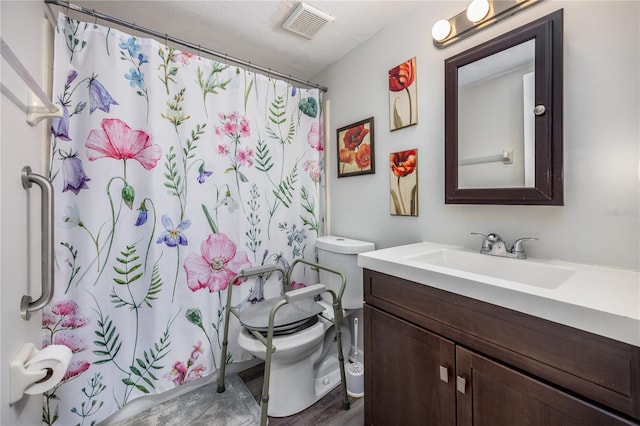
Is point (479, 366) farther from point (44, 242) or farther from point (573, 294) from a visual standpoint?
point (44, 242)

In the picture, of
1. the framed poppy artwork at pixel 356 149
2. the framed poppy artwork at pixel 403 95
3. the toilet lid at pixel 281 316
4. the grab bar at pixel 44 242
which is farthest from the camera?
the framed poppy artwork at pixel 356 149

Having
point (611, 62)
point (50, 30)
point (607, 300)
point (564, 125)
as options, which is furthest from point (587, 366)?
point (50, 30)

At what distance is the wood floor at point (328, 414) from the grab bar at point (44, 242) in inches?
44.5

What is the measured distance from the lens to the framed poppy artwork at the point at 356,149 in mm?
1650

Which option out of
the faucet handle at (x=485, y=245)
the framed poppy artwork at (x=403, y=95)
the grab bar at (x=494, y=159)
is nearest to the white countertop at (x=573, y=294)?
the faucet handle at (x=485, y=245)

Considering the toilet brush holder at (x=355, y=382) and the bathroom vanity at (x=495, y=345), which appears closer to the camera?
the bathroom vanity at (x=495, y=345)

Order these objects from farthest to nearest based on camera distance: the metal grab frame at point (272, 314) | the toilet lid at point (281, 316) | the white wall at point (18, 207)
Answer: the toilet lid at point (281, 316), the metal grab frame at point (272, 314), the white wall at point (18, 207)

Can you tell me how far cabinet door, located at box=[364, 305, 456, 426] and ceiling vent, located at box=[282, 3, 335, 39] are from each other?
154 centimetres

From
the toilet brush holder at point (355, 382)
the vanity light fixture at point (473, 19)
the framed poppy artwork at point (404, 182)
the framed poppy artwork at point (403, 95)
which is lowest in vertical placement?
the toilet brush holder at point (355, 382)

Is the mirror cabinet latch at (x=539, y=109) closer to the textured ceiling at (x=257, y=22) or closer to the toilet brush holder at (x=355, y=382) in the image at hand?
the textured ceiling at (x=257, y=22)

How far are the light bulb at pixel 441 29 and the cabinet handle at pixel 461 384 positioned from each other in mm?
1434

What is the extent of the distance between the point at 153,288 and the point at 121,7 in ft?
4.93

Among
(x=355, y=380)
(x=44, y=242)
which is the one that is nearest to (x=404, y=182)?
(x=355, y=380)

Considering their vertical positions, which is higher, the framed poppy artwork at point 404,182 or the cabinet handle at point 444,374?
the framed poppy artwork at point 404,182
